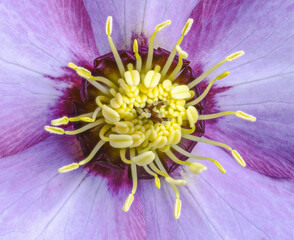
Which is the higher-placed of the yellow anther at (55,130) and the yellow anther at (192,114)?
the yellow anther at (192,114)

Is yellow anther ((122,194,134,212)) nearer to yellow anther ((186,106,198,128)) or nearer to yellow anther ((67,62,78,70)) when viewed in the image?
yellow anther ((186,106,198,128))

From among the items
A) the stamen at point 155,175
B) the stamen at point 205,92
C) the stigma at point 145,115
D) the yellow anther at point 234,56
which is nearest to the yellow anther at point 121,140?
the stigma at point 145,115

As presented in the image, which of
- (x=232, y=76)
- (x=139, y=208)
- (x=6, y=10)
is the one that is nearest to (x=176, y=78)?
(x=232, y=76)

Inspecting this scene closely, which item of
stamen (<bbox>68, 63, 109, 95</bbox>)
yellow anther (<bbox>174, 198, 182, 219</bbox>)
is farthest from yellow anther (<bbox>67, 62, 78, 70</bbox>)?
yellow anther (<bbox>174, 198, 182, 219</bbox>)

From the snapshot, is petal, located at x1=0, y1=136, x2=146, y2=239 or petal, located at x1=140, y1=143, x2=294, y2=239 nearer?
petal, located at x1=0, y1=136, x2=146, y2=239

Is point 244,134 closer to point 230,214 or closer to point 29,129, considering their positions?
point 230,214

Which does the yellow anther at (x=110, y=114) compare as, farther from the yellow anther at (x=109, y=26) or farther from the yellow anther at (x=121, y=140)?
the yellow anther at (x=109, y=26)

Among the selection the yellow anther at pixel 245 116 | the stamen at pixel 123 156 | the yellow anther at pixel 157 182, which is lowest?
the yellow anther at pixel 157 182
